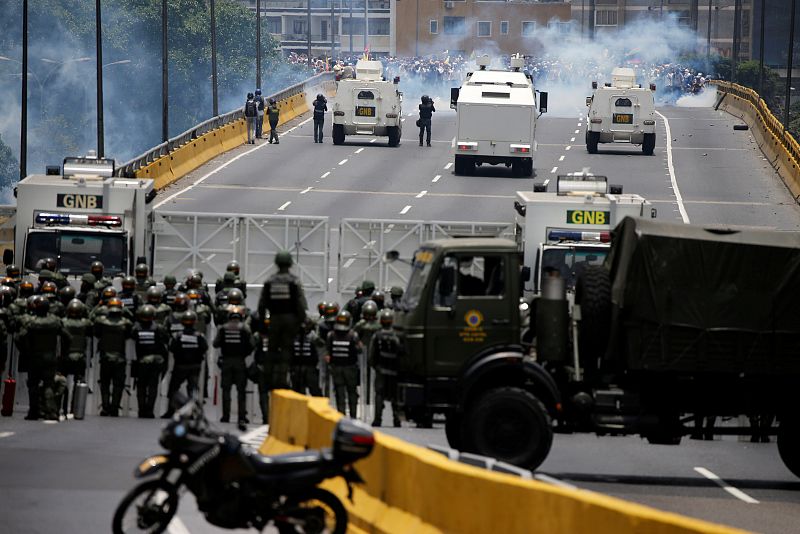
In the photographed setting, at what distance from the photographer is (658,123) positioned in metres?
77.3

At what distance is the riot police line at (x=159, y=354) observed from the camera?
2258 cm

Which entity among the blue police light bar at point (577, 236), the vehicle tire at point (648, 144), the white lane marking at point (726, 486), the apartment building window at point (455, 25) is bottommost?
the white lane marking at point (726, 486)

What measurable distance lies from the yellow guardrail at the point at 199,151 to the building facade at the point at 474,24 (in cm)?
10264

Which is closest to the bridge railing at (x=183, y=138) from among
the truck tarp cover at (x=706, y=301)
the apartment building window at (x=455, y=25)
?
the truck tarp cover at (x=706, y=301)

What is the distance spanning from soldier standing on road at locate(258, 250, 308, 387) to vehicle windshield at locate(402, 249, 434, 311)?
1979 mm

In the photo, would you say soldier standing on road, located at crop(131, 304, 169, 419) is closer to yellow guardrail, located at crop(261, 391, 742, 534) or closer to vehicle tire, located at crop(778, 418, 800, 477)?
yellow guardrail, located at crop(261, 391, 742, 534)

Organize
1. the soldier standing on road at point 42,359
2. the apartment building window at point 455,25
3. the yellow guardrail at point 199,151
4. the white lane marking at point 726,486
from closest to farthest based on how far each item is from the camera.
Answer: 1. the white lane marking at point 726,486
2. the soldier standing on road at point 42,359
3. the yellow guardrail at point 199,151
4. the apartment building window at point 455,25

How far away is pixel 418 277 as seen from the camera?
61.0 ft

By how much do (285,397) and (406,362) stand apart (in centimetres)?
178

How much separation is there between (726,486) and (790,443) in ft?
3.01

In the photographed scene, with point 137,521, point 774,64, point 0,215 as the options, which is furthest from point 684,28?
point 137,521

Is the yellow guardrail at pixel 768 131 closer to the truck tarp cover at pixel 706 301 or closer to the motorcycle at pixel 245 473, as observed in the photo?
the truck tarp cover at pixel 706 301

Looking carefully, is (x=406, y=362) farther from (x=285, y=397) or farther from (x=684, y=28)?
(x=684, y=28)

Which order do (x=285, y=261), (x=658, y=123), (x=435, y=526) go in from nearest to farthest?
(x=435, y=526)
(x=285, y=261)
(x=658, y=123)
